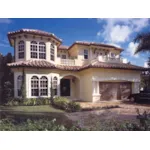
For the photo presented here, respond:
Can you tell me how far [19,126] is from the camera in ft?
27.0

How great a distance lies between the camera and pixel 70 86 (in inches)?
557

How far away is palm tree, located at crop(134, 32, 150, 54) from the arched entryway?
5.46 meters

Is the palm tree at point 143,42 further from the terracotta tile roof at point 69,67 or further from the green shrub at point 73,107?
the green shrub at point 73,107

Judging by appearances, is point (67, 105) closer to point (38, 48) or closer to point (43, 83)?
point (43, 83)

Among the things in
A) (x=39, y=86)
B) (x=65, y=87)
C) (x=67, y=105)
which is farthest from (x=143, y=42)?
(x=39, y=86)

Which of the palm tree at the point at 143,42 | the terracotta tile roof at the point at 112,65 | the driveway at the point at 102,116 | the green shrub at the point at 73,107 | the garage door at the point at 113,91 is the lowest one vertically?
the driveway at the point at 102,116

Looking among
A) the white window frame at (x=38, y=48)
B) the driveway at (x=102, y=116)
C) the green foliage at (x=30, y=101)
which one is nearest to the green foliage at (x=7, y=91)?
the green foliage at (x=30, y=101)

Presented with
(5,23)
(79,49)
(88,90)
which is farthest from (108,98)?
(5,23)

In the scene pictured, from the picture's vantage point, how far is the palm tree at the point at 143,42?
1000 cm

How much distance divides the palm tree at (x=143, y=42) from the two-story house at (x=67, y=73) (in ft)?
10.4

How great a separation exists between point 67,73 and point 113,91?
4.10 m
